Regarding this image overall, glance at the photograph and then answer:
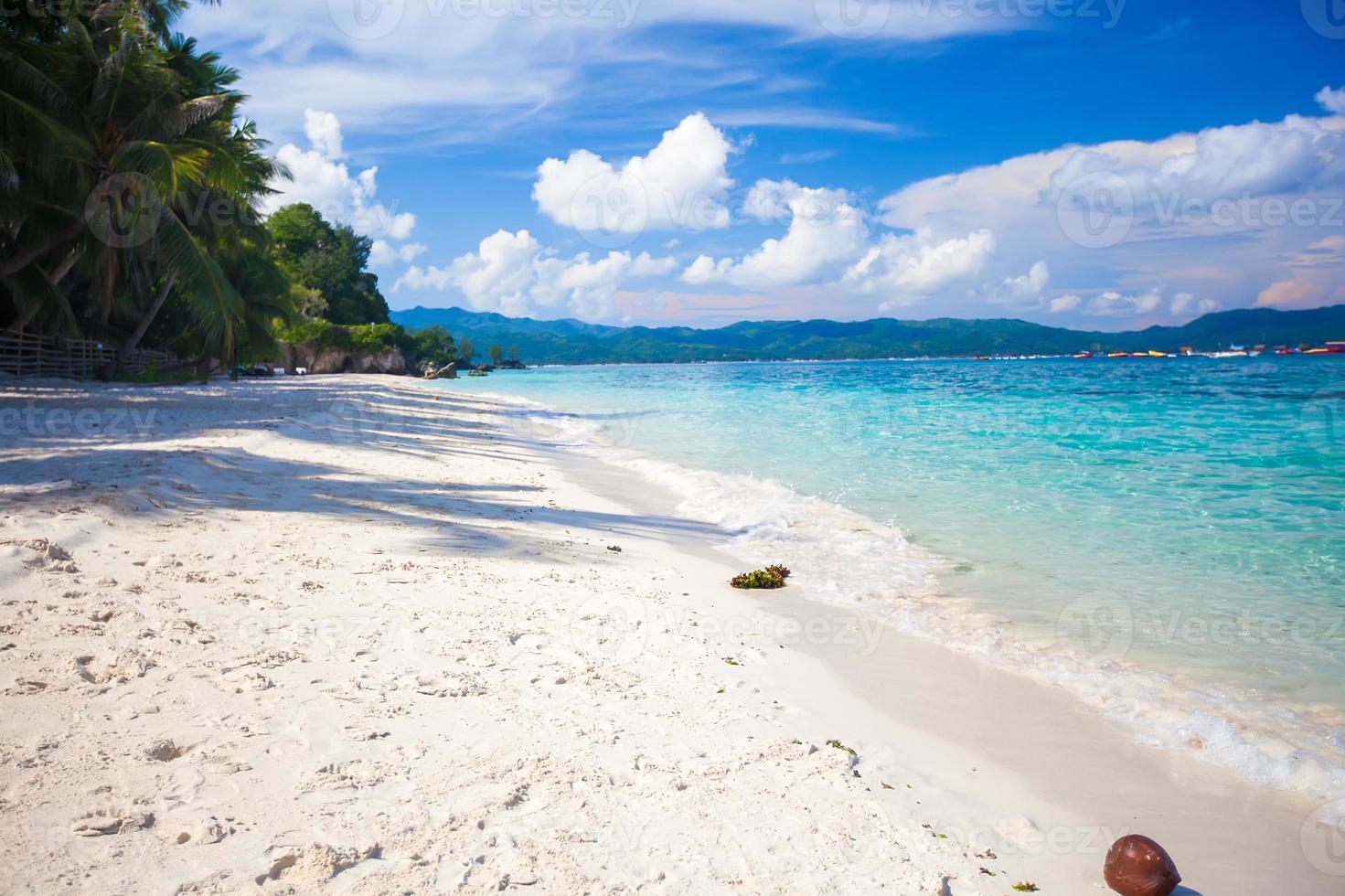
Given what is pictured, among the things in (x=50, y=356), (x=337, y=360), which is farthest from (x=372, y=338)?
(x=50, y=356)

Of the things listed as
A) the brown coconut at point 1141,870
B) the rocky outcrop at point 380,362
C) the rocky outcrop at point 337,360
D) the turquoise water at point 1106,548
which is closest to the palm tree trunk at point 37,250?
the turquoise water at point 1106,548

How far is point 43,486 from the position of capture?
22.0ft

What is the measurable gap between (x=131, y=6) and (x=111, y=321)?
13211 millimetres

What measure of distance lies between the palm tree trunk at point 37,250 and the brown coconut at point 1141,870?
78.9 ft

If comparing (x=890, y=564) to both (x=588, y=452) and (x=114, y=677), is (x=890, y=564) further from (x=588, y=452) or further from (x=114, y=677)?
(x=588, y=452)

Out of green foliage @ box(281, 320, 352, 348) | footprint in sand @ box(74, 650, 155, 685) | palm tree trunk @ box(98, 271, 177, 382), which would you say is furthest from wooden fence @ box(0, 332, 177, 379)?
green foliage @ box(281, 320, 352, 348)

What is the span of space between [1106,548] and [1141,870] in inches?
251

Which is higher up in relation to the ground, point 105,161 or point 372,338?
point 105,161

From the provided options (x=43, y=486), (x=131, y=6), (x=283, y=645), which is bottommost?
(x=283, y=645)

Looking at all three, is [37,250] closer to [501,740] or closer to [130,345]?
[130,345]

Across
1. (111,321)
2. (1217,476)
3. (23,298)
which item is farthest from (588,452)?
(111,321)

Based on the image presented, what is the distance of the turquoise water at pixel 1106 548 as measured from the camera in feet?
15.2

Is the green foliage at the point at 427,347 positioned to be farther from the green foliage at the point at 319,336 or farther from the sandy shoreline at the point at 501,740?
the sandy shoreline at the point at 501,740

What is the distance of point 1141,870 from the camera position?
8.81 ft
